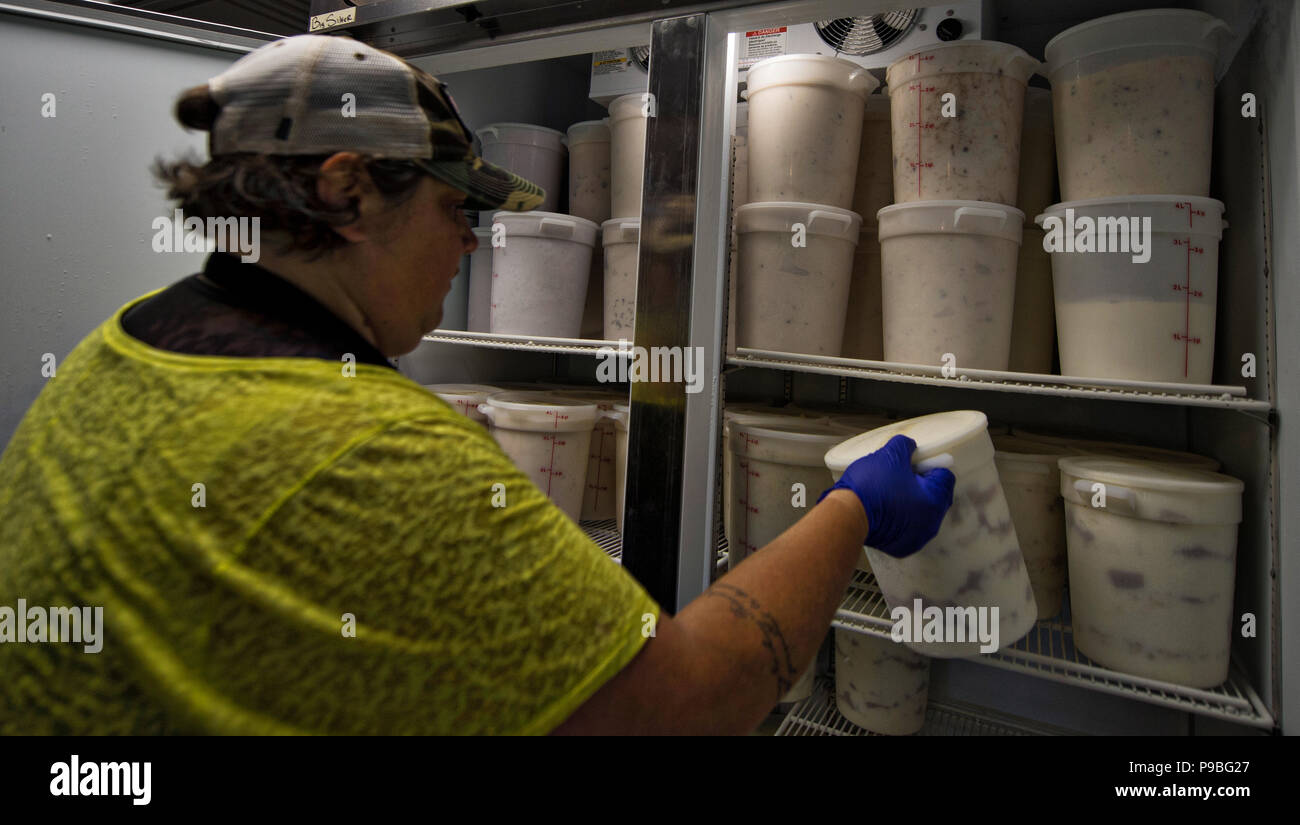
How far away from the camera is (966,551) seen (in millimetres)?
1114

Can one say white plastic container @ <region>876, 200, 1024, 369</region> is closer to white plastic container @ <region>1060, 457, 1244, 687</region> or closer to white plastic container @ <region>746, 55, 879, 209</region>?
white plastic container @ <region>746, 55, 879, 209</region>

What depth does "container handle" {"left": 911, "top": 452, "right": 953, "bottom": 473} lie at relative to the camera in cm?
107

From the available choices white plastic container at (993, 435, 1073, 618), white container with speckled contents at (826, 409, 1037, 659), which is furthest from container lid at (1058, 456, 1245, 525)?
white container with speckled contents at (826, 409, 1037, 659)

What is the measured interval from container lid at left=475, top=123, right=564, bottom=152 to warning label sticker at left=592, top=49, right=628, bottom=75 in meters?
0.22

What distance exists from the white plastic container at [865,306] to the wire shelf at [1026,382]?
27cm

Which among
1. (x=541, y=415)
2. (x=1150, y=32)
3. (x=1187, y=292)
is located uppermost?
(x=1150, y=32)

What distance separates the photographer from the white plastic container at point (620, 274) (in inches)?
67.7

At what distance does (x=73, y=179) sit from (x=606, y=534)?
146 cm

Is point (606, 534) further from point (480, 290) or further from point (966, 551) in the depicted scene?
point (966, 551)

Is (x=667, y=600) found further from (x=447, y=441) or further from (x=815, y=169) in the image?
(x=815, y=169)

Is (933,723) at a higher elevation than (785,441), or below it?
below

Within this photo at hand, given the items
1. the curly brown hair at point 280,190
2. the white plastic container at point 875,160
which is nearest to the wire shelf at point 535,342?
the white plastic container at point 875,160

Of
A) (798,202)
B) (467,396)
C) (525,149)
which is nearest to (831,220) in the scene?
(798,202)

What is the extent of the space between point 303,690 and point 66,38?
1.69 metres
